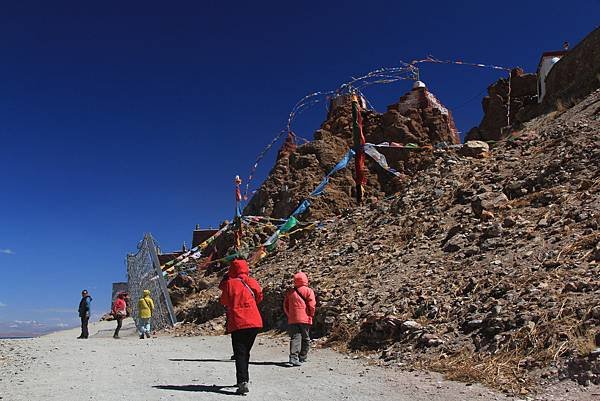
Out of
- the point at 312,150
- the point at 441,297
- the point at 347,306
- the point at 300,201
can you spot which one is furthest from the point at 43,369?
the point at 312,150

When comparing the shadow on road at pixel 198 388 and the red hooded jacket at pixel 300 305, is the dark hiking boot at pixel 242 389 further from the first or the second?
the red hooded jacket at pixel 300 305

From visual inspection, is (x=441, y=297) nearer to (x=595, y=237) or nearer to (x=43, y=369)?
(x=595, y=237)

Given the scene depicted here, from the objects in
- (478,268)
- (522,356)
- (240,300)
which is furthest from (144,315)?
(522,356)

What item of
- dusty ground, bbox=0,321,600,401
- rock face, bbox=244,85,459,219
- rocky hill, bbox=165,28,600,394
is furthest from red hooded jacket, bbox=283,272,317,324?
rock face, bbox=244,85,459,219

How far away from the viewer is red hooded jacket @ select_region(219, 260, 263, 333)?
20.8 ft

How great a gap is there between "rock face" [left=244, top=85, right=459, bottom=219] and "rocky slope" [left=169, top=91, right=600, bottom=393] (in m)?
7.73

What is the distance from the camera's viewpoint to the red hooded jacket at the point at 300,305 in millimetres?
8656

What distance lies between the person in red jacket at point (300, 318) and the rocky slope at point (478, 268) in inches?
43.0

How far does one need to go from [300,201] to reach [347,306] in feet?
56.0

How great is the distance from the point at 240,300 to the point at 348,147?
2399 cm

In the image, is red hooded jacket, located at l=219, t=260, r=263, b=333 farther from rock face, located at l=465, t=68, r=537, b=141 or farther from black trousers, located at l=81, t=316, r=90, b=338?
rock face, located at l=465, t=68, r=537, b=141

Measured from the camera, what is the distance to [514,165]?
49.7 ft

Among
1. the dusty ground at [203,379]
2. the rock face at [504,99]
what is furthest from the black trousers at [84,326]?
the rock face at [504,99]

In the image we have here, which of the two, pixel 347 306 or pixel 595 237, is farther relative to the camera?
pixel 347 306
